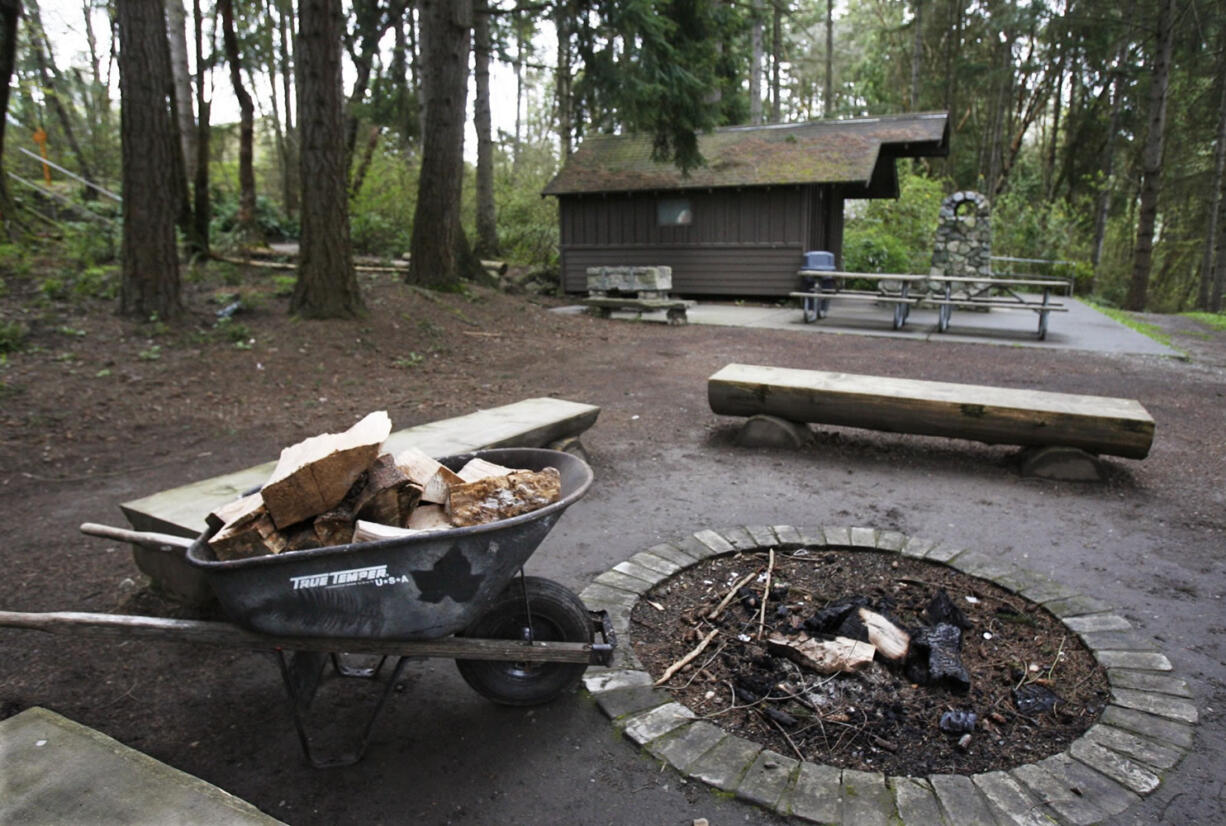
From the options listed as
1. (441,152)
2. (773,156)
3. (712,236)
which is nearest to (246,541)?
Result: (441,152)

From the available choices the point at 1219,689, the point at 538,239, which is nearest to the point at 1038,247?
the point at 538,239

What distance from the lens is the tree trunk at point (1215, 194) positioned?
20344mm

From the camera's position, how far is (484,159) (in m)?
18.1

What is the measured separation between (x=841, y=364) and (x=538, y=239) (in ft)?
45.1

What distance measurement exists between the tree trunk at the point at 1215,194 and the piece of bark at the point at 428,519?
84.6 ft

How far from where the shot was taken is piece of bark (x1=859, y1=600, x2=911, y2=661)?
280cm

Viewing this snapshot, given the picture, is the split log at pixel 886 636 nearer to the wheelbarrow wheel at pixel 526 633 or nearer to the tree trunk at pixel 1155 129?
the wheelbarrow wheel at pixel 526 633

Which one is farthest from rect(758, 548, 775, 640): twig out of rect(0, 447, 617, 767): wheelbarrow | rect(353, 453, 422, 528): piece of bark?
rect(353, 453, 422, 528): piece of bark

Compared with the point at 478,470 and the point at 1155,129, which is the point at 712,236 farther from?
the point at 478,470

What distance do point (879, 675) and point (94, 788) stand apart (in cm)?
239

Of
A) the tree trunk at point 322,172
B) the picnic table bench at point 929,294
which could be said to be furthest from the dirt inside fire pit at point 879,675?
the picnic table bench at point 929,294

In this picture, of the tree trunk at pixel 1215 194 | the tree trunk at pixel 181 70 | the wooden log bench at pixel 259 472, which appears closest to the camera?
the wooden log bench at pixel 259 472

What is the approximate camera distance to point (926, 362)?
393 inches

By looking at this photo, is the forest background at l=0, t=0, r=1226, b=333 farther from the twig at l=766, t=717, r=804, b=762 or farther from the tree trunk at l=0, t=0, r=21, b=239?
the twig at l=766, t=717, r=804, b=762
